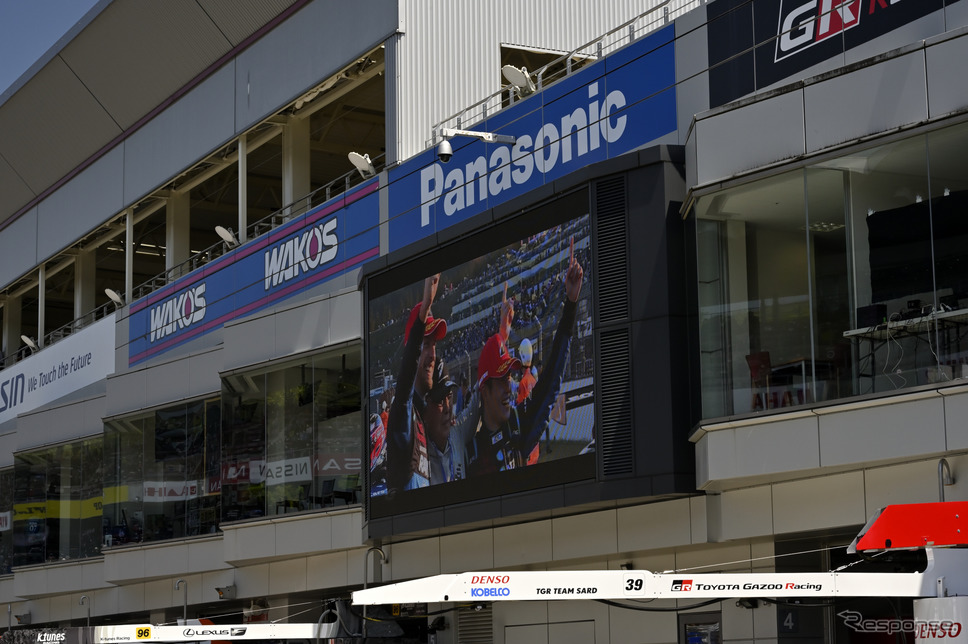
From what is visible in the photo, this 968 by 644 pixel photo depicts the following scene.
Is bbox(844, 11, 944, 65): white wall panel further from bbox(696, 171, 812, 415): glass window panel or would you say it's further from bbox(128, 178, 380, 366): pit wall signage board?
bbox(128, 178, 380, 366): pit wall signage board

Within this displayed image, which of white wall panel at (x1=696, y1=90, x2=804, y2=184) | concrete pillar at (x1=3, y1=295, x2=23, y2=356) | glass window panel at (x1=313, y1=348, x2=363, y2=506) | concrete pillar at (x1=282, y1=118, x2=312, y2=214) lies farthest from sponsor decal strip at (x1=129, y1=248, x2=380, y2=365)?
concrete pillar at (x1=3, y1=295, x2=23, y2=356)

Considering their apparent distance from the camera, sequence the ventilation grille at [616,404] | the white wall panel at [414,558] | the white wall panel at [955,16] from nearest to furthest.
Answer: the white wall panel at [955,16], the ventilation grille at [616,404], the white wall panel at [414,558]

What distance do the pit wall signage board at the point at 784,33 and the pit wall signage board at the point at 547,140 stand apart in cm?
106

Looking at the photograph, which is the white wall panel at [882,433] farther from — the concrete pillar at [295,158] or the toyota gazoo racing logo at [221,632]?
the concrete pillar at [295,158]

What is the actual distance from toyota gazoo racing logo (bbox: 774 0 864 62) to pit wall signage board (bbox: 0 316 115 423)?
21.7 m

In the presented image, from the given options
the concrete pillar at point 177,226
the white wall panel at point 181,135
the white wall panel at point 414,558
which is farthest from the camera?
the concrete pillar at point 177,226

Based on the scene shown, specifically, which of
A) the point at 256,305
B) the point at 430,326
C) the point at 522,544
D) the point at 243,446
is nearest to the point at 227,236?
the point at 256,305

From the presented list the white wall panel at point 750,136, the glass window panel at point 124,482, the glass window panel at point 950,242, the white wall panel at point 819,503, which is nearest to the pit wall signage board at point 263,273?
the glass window panel at point 124,482

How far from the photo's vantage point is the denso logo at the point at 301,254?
28391 mm

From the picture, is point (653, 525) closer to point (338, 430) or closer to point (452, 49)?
→ point (338, 430)

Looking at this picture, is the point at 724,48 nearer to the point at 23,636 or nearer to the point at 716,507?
the point at 716,507

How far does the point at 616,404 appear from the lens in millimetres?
18844

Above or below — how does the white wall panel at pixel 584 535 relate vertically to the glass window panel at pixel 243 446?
below

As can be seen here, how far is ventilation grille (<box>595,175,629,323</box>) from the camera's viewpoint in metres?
19.1
